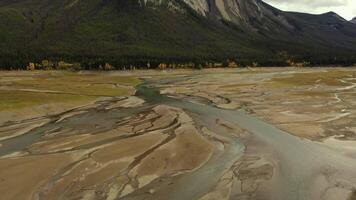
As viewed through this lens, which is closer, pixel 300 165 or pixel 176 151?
pixel 300 165

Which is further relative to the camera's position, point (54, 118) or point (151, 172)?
point (54, 118)

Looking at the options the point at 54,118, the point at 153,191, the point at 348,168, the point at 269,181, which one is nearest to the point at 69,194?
the point at 153,191

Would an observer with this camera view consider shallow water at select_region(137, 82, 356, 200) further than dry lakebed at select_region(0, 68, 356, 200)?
Yes

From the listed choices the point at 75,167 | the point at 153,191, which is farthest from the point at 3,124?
the point at 153,191

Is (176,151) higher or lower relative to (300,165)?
higher

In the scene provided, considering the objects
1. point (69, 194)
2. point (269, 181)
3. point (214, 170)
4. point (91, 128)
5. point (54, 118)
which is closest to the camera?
point (69, 194)

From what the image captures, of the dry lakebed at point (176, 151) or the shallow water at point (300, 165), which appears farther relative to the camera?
the shallow water at point (300, 165)

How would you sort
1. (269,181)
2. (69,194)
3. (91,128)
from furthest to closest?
1. (91,128)
2. (269,181)
3. (69,194)

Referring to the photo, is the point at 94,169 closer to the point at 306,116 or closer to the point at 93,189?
the point at 93,189
